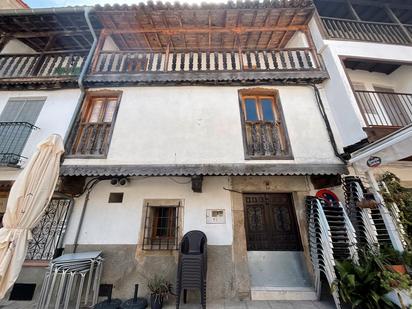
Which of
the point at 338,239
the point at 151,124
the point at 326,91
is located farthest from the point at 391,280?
the point at 151,124

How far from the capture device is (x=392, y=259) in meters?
3.70

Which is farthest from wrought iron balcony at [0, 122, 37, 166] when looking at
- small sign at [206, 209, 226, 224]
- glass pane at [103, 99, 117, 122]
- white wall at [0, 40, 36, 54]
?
small sign at [206, 209, 226, 224]

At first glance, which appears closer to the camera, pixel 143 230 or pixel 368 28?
pixel 143 230

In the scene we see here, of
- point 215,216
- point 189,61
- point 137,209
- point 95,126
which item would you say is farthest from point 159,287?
point 189,61

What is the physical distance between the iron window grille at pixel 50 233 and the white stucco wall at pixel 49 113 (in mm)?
1472

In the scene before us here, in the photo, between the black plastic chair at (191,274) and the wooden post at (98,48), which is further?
the wooden post at (98,48)

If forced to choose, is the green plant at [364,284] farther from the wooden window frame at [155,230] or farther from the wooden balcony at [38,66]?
the wooden balcony at [38,66]

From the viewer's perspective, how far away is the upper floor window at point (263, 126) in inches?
200

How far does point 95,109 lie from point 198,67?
3.72 metres

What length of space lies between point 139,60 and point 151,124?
2774 millimetres

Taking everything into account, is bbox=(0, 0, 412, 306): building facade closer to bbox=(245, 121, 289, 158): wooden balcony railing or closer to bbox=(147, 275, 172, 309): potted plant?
bbox=(245, 121, 289, 158): wooden balcony railing

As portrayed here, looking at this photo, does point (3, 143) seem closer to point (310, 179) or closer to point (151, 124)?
point (151, 124)

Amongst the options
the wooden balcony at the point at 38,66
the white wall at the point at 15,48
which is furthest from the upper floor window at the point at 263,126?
the white wall at the point at 15,48

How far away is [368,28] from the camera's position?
6840 mm
